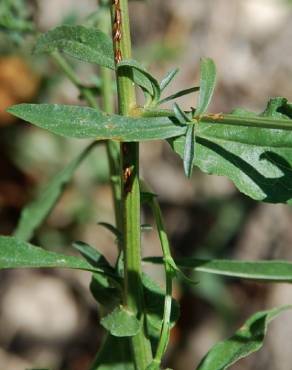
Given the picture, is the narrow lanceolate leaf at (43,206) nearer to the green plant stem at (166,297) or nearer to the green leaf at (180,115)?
the green plant stem at (166,297)

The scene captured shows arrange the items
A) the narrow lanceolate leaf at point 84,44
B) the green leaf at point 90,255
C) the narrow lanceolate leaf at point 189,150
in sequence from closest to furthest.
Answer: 1. the narrow lanceolate leaf at point 189,150
2. the narrow lanceolate leaf at point 84,44
3. the green leaf at point 90,255

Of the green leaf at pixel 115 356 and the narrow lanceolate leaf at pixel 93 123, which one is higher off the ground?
the narrow lanceolate leaf at pixel 93 123

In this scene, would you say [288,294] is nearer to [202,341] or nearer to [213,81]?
[202,341]

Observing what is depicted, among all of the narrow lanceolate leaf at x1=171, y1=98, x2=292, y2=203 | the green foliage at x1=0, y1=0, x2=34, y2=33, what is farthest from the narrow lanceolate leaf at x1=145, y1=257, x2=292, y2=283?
the green foliage at x1=0, y1=0, x2=34, y2=33

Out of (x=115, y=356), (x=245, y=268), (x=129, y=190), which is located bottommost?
(x=115, y=356)

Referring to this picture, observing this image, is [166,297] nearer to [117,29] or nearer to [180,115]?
[180,115]

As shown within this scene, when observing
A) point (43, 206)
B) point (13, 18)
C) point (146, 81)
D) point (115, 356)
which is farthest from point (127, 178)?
point (13, 18)

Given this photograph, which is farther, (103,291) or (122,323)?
(103,291)

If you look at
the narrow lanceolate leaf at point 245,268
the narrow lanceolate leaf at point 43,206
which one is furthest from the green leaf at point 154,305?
the narrow lanceolate leaf at point 43,206
